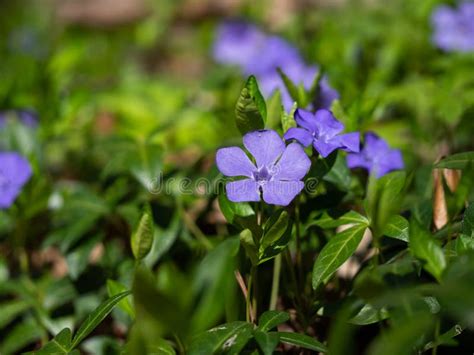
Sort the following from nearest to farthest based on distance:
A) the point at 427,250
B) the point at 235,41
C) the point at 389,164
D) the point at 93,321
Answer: the point at 427,250, the point at 93,321, the point at 389,164, the point at 235,41

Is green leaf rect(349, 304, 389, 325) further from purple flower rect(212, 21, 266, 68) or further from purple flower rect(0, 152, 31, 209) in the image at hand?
purple flower rect(212, 21, 266, 68)

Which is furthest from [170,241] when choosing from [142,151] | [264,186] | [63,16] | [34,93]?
[63,16]

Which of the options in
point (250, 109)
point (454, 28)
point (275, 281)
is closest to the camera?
point (250, 109)

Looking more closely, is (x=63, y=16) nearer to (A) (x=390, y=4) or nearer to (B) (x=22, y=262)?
(A) (x=390, y=4)

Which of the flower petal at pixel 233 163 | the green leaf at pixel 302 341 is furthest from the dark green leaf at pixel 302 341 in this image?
the flower petal at pixel 233 163

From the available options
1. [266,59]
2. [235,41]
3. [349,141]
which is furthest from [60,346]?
[235,41]

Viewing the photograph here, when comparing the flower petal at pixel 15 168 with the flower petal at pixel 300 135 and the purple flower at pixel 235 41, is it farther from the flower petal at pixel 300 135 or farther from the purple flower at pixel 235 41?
the purple flower at pixel 235 41

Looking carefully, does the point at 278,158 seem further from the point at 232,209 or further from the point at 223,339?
the point at 223,339

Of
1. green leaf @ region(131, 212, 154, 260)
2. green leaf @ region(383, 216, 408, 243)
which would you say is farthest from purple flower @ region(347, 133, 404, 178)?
green leaf @ region(131, 212, 154, 260)
